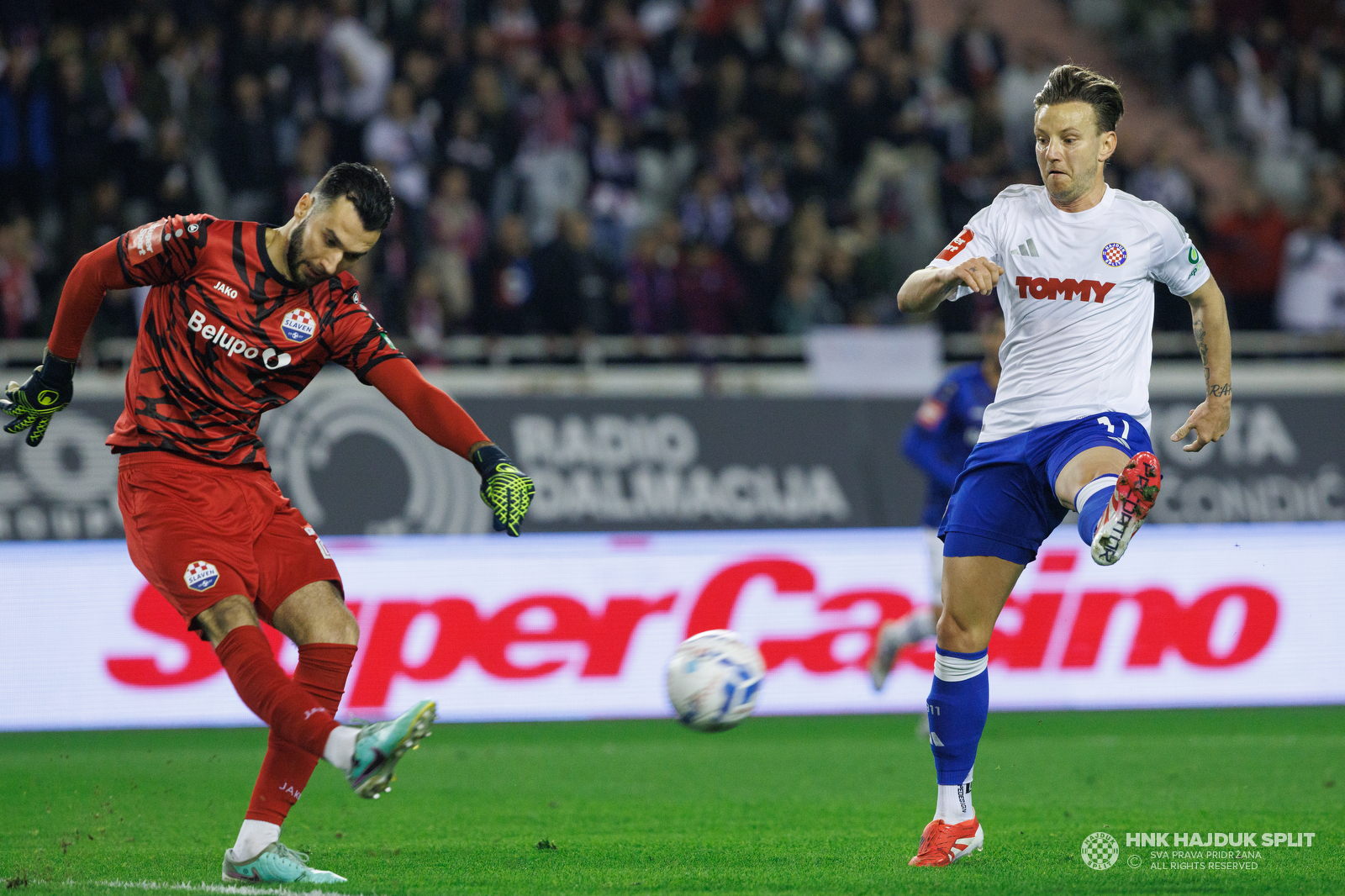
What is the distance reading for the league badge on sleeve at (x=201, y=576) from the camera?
16.1ft

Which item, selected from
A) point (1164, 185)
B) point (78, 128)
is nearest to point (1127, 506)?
point (78, 128)

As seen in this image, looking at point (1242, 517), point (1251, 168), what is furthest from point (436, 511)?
point (1251, 168)

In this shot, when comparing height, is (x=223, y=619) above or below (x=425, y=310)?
above

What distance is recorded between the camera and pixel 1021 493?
17.5ft

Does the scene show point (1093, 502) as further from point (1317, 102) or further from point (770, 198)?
point (1317, 102)

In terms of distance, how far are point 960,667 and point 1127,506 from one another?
101 centimetres

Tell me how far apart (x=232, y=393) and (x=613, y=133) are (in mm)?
9782

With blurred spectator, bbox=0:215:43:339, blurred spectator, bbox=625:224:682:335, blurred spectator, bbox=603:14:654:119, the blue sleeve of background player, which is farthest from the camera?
blurred spectator, bbox=603:14:654:119

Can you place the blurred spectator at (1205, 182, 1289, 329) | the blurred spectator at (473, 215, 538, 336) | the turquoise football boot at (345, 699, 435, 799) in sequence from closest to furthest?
the turquoise football boot at (345, 699, 435, 799) < the blurred spectator at (473, 215, 538, 336) < the blurred spectator at (1205, 182, 1289, 329)

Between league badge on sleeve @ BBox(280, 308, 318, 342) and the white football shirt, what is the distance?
6.92 ft

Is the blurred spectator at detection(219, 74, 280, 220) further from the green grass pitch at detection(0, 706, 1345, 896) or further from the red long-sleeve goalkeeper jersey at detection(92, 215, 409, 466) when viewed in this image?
the red long-sleeve goalkeeper jersey at detection(92, 215, 409, 466)

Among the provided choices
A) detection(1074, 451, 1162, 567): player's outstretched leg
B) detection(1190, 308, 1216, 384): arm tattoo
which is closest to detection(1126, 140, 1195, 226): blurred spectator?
detection(1190, 308, 1216, 384): arm tattoo

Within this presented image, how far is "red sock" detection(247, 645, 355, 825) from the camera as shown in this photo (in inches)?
203

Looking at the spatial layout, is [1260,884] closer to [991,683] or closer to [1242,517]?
[991,683]
